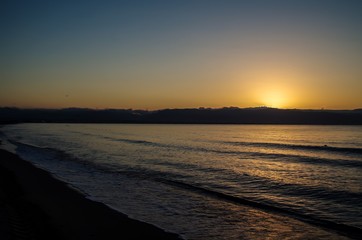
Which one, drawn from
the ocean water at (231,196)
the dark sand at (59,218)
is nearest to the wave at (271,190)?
the ocean water at (231,196)

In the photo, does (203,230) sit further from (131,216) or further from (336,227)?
(336,227)

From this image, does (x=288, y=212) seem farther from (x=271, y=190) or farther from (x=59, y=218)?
(x=59, y=218)

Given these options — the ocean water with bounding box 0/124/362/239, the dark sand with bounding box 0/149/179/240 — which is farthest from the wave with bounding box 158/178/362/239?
the dark sand with bounding box 0/149/179/240

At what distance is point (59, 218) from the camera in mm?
11641

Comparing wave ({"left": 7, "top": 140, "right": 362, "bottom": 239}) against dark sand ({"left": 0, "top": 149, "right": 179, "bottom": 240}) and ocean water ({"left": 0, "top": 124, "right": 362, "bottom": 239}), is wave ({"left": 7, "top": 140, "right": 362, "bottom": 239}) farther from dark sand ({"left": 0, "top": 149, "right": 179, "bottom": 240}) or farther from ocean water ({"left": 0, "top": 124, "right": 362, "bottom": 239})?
dark sand ({"left": 0, "top": 149, "right": 179, "bottom": 240})

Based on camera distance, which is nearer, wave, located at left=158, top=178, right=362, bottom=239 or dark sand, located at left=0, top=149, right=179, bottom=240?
dark sand, located at left=0, top=149, right=179, bottom=240

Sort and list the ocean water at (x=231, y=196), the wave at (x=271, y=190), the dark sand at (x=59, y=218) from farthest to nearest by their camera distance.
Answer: the wave at (x=271, y=190), the ocean water at (x=231, y=196), the dark sand at (x=59, y=218)

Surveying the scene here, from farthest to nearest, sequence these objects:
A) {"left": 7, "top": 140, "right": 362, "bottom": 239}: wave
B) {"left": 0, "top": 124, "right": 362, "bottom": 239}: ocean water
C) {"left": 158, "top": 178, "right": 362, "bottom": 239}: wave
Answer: {"left": 7, "top": 140, "right": 362, "bottom": 239}: wave < {"left": 0, "top": 124, "right": 362, "bottom": 239}: ocean water < {"left": 158, "top": 178, "right": 362, "bottom": 239}: wave

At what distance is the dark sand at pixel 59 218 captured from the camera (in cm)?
963

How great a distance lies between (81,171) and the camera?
2509 cm

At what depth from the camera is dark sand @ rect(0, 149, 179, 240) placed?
379 inches

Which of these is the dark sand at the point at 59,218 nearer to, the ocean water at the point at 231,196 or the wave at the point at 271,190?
the ocean water at the point at 231,196

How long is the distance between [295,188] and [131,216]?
35.1 feet

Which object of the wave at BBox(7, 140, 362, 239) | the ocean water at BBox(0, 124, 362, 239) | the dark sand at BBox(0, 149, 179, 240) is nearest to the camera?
the dark sand at BBox(0, 149, 179, 240)
